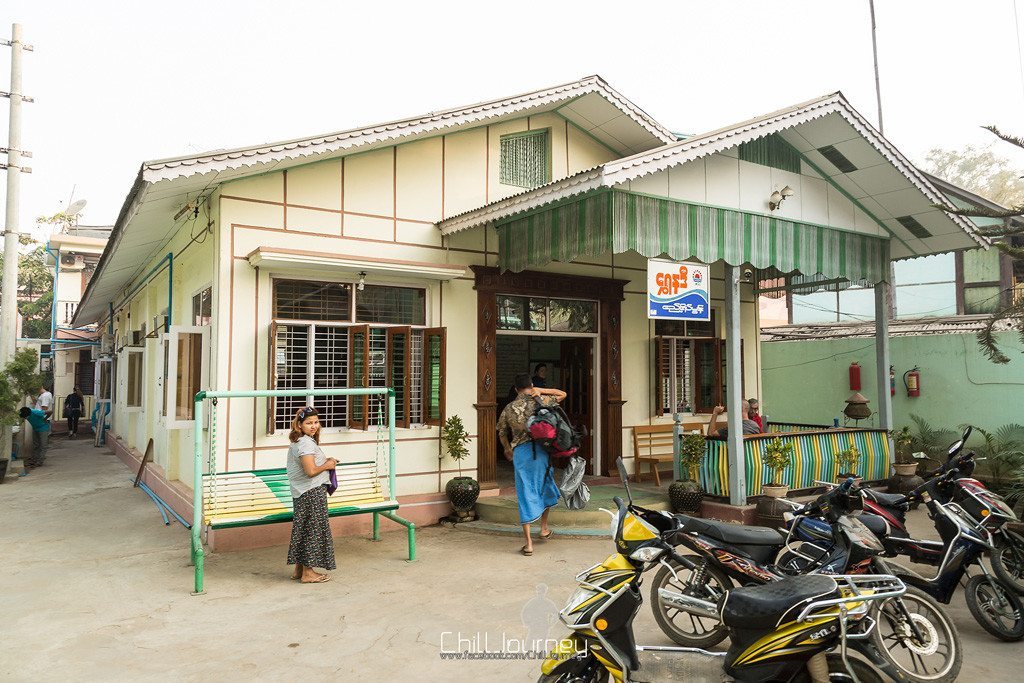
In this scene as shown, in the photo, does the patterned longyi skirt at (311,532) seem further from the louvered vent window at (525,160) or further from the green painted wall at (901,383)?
the green painted wall at (901,383)

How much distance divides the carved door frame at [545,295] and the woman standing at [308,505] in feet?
9.33

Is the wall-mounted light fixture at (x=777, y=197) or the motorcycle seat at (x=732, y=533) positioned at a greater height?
the wall-mounted light fixture at (x=777, y=197)

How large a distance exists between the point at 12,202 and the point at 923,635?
52.2 ft

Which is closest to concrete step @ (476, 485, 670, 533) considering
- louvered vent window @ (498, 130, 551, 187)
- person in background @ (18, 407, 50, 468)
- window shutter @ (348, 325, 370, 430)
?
window shutter @ (348, 325, 370, 430)

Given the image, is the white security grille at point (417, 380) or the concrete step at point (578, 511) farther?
the white security grille at point (417, 380)

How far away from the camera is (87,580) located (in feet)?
20.2

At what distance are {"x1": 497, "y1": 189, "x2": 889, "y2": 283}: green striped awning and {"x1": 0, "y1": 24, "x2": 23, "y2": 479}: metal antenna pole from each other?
10628 millimetres

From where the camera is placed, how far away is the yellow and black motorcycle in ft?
10.4

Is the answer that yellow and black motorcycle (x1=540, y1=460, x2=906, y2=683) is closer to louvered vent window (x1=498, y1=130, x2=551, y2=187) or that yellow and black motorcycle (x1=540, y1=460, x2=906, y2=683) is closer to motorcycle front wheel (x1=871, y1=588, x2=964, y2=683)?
motorcycle front wheel (x1=871, y1=588, x2=964, y2=683)

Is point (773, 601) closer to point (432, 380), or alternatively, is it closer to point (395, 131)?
point (432, 380)

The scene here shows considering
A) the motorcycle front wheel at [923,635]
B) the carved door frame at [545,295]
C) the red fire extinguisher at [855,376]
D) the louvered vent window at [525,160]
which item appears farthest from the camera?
the red fire extinguisher at [855,376]

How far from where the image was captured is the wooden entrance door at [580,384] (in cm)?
989

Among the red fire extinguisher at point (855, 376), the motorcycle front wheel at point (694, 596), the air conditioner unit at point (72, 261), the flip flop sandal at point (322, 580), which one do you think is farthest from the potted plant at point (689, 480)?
the air conditioner unit at point (72, 261)

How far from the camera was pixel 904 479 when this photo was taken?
910cm
